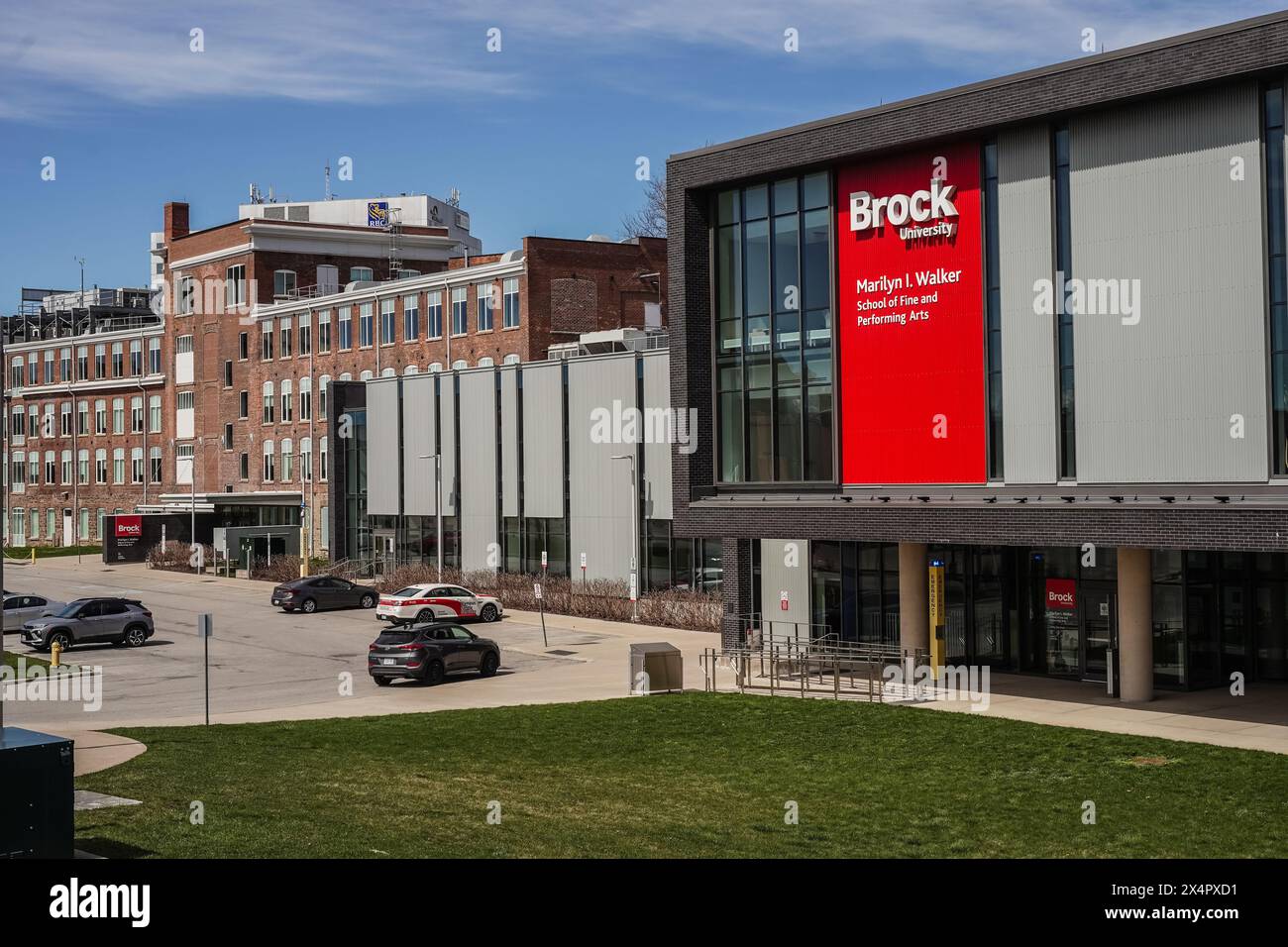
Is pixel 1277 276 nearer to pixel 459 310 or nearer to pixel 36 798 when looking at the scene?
pixel 36 798

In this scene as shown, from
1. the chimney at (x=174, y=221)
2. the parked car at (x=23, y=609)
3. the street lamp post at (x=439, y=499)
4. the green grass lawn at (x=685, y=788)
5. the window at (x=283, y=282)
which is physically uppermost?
the chimney at (x=174, y=221)

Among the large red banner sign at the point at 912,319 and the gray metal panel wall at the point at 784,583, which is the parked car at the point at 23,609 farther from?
the large red banner sign at the point at 912,319

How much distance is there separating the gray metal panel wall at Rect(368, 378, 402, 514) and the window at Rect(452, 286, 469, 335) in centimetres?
802

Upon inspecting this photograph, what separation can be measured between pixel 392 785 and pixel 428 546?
42.5 meters

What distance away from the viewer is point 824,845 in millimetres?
15695

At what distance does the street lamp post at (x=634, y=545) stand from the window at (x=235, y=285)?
43.7 m

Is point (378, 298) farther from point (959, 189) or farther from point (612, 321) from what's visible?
point (959, 189)

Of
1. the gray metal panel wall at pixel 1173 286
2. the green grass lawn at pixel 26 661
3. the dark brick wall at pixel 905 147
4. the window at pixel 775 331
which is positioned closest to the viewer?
the dark brick wall at pixel 905 147

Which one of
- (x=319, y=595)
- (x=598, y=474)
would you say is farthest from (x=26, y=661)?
(x=598, y=474)

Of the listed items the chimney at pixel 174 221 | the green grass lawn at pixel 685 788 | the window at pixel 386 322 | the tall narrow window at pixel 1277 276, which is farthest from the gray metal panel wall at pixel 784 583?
the chimney at pixel 174 221

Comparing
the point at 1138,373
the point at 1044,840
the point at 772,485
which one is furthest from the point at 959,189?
the point at 1044,840

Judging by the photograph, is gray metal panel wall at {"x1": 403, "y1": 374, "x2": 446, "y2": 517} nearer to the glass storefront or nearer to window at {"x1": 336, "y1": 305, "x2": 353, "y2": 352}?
window at {"x1": 336, "y1": 305, "x2": 353, "y2": 352}

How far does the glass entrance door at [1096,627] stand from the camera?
30.0m
